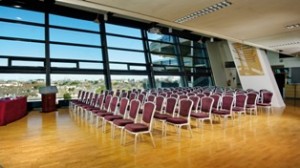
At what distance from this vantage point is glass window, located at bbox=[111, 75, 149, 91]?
39.0 feet

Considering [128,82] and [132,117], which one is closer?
[132,117]

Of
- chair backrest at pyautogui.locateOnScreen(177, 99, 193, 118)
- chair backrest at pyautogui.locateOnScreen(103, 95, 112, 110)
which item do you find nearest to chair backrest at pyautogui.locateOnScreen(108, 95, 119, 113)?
chair backrest at pyautogui.locateOnScreen(103, 95, 112, 110)

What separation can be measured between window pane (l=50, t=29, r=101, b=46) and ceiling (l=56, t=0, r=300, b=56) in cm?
457

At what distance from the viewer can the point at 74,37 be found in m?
10.8

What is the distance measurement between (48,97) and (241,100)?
7.75m

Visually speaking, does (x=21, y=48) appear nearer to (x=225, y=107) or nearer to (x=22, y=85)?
(x=22, y=85)

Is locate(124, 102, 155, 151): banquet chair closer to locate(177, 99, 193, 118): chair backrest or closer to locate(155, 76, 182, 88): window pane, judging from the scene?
locate(177, 99, 193, 118): chair backrest

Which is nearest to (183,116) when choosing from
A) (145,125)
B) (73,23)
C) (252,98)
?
(145,125)

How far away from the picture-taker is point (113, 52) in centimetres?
1187

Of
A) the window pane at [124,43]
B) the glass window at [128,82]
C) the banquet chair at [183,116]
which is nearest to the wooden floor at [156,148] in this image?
the banquet chair at [183,116]

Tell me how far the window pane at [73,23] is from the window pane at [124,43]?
3.08 feet

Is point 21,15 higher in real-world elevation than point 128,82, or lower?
higher

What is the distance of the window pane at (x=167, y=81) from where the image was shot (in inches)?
534

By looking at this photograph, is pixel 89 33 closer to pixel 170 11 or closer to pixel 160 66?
pixel 160 66
